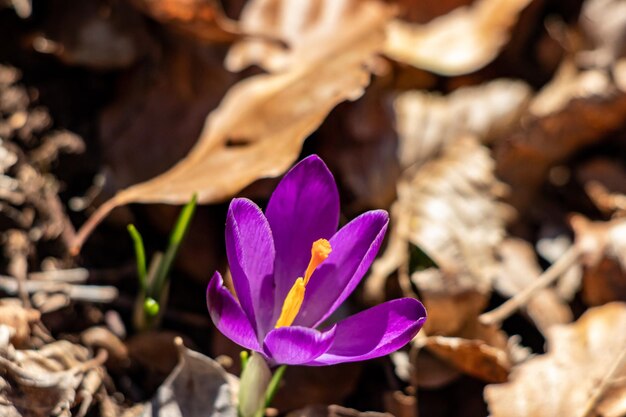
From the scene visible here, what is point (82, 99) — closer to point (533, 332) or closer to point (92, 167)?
point (92, 167)

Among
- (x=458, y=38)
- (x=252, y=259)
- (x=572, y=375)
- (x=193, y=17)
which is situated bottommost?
(x=572, y=375)

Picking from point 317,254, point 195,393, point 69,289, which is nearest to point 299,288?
point 317,254

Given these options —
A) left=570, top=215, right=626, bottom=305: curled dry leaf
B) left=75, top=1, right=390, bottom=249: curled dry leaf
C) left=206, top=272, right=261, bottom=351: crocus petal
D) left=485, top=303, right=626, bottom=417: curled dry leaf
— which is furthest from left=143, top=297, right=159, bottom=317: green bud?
left=570, top=215, right=626, bottom=305: curled dry leaf

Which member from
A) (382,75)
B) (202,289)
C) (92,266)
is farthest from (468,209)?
(92,266)

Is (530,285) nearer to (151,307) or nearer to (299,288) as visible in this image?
(299,288)

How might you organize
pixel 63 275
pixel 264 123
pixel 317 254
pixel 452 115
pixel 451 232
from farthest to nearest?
pixel 452 115
pixel 451 232
pixel 264 123
pixel 63 275
pixel 317 254

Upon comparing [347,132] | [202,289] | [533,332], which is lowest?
[533,332]

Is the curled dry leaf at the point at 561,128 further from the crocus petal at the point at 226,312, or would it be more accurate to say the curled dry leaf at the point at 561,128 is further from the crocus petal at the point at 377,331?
the crocus petal at the point at 226,312
